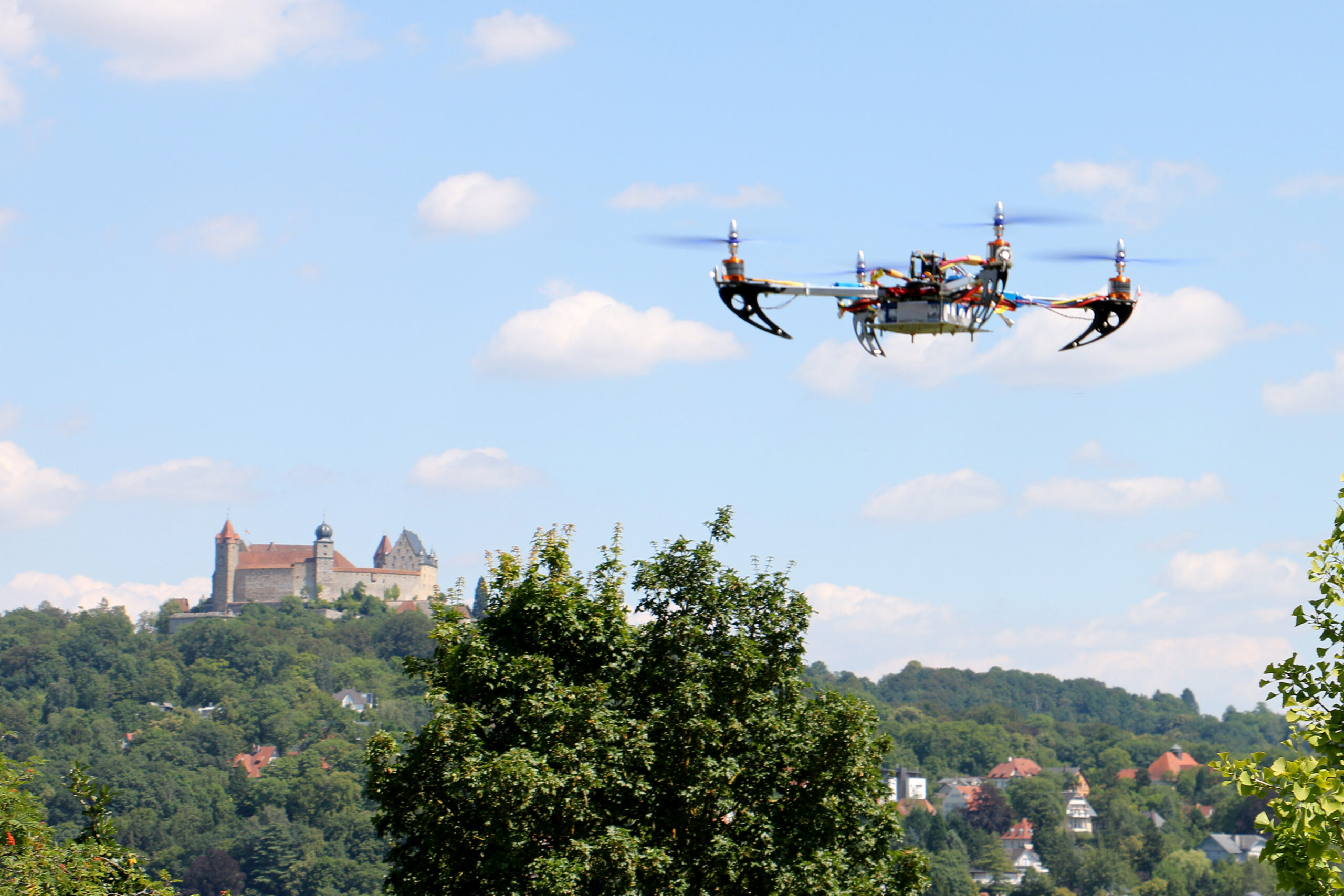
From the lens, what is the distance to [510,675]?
76.1 feet

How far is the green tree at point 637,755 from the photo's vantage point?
21.9 meters

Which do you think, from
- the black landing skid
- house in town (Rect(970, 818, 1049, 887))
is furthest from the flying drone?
house in town (Rect(970, 818, 1049, 887))

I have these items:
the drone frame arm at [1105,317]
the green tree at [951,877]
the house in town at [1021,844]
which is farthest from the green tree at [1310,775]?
the house in town at [1021,844]

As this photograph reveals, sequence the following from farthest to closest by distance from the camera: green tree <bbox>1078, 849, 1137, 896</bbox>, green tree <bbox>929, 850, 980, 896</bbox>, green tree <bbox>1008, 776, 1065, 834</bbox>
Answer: green tree <bbox>1008, 776, 1065, 834</bbox> < green tree <bbox>1078, 849, 1137, 896</bbox> < green tree <bbox>929, 850, 980, 896</bbox>

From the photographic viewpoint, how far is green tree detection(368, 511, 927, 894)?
2191 cm

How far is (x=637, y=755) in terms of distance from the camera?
2234 centimetres

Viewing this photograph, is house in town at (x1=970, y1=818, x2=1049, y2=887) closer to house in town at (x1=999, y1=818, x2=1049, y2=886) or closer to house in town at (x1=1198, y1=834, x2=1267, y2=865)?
house in town at (x1=999, y1=818, x2=1049, y2=886)

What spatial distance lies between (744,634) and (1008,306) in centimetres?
734

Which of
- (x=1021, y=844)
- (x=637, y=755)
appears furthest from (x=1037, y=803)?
(x=637, y=755)

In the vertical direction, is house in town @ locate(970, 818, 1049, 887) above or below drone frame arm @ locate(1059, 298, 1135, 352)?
below

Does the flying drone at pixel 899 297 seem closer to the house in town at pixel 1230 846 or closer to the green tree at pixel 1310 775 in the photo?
the green tree at pixel 1310 775

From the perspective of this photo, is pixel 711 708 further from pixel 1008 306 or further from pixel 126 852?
pixel 126 852

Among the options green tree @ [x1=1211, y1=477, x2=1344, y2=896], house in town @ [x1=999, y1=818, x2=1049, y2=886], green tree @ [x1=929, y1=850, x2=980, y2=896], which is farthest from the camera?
house in town @ [x1=999, y1=818, x2=1049, y2=886]

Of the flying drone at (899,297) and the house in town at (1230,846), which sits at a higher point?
the flying drone at (899,297)
